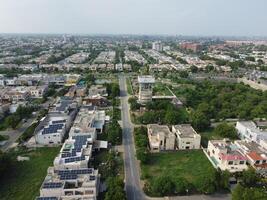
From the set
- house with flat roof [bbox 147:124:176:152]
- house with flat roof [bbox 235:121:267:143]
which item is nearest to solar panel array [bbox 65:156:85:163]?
house with flat roof [bbox 147:124:176:152]

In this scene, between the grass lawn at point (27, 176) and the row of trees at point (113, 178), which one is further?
the grass lawn at point (27, 176)

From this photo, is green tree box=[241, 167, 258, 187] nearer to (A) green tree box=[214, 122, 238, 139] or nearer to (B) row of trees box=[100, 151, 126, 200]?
(A) green tree box=[214, 122, 238, 139]

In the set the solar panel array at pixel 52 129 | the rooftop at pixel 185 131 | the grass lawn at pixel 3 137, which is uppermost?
the rooftop at pixel 185 131

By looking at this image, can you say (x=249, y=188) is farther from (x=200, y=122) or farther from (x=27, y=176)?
(x=27, y=176)

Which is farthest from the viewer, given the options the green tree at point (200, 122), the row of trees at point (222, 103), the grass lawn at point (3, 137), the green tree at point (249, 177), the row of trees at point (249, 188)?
the row of trees at point (222, 103)

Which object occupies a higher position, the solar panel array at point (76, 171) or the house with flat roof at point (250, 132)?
the solar panel array at point (76, 171)

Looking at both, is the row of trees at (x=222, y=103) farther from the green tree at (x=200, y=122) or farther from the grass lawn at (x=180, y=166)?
the grass lawn at (x=180, y=166)

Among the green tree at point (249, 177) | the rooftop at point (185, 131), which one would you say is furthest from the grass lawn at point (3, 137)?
the green tree at point (249, 177)
